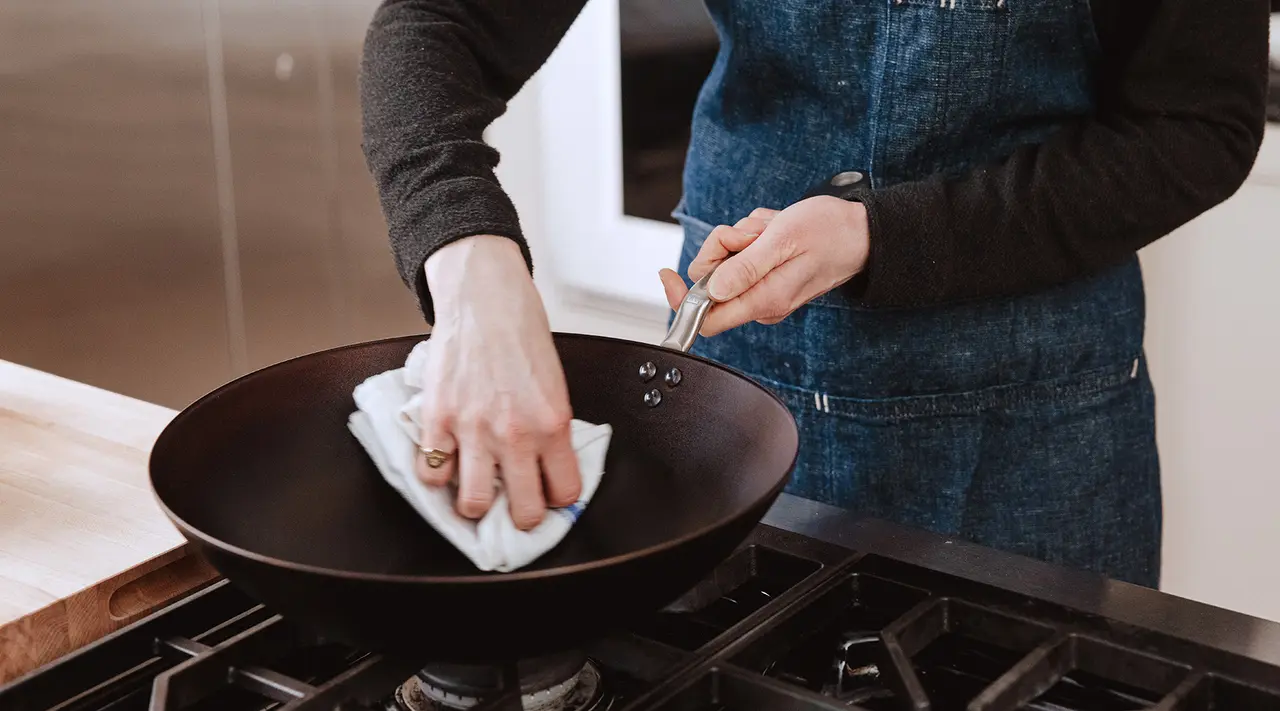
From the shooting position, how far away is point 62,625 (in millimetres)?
657

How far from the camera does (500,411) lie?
669mm

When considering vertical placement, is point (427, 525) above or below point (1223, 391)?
above

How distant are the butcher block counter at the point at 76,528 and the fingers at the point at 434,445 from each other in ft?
0.51

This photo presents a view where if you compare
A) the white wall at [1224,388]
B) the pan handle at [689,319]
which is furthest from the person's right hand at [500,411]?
the white wall at [1224,388]

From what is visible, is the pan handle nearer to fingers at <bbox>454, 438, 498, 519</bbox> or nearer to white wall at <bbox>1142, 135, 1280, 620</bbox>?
Result: fingers at <bbox>454, 438, 498, 519</bbox>

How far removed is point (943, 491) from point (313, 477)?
507 mm

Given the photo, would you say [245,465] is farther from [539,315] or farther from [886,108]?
[886,108]

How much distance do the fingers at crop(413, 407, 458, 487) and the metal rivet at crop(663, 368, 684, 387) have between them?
0.14 meters

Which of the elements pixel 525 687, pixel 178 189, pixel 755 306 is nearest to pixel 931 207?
pixel 755 306

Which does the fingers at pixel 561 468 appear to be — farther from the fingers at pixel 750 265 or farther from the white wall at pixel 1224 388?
the white wall at pixel 1224 388

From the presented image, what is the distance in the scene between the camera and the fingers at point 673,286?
85 centimetres

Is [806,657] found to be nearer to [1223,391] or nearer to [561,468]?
[561,468]

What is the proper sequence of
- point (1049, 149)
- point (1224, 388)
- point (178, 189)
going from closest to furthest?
point (1049, 149)
point (1224, 388)
point (178, 189)

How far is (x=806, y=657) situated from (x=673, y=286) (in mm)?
282
